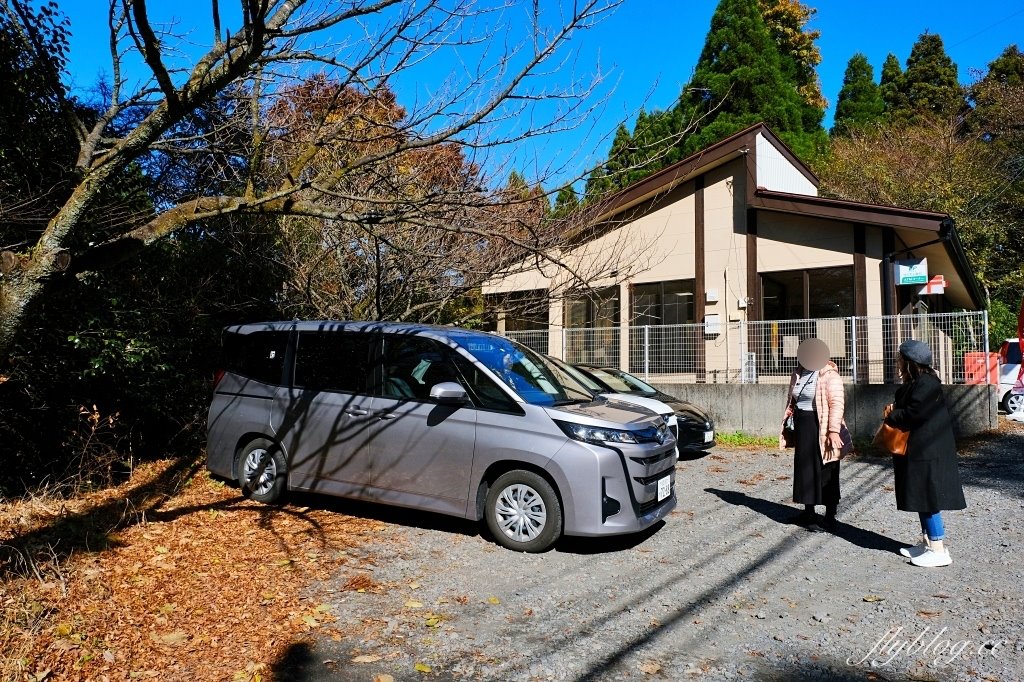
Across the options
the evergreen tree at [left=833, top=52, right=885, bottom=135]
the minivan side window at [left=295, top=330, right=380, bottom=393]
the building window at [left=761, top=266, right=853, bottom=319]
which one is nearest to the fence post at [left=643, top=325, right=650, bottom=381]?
the building window at [left=761, top=266, right=853, bottom=319]

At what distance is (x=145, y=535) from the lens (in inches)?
215

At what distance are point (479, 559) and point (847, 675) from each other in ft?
8.89

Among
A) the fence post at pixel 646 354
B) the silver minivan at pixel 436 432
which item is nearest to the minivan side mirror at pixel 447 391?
the silver minivan at pixel 436 432

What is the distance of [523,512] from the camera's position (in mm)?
5457

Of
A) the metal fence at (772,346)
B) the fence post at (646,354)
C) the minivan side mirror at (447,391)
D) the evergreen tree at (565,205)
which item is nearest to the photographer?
the minivan side mirror at (447,391)

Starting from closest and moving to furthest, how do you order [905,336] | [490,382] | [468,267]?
[490,382], [468,267], [905,336]

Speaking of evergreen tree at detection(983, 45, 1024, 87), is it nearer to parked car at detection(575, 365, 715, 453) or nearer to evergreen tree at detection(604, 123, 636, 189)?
parked car at detection(575, 365, 715, 453)

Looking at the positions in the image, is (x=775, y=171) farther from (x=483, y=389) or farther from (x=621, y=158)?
(x=483, y=389)

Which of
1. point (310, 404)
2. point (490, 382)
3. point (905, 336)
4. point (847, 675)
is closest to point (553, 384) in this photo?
point (490, 382)

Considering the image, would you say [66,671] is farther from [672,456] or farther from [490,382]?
[672,456]

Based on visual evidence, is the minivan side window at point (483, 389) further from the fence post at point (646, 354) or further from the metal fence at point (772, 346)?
the fence post at point (646, 354)

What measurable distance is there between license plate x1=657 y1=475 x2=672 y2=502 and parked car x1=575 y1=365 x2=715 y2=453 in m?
4.10

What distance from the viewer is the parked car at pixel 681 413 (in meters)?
10.3

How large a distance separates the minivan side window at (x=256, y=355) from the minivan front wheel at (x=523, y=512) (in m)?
2.73
